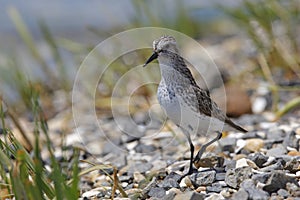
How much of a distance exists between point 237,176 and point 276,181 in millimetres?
188

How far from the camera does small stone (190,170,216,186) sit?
8.07ft

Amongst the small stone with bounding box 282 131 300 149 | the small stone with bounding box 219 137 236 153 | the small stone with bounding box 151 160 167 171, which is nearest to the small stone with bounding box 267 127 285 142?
the small stone with bounding box 282 131 300 149

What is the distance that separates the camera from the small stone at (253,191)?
2148 mm

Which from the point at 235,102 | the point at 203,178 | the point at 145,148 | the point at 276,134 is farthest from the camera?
the point at 235,102

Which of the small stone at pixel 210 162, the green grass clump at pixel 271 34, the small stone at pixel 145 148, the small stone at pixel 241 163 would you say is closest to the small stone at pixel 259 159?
the small stone at pixel 241 163

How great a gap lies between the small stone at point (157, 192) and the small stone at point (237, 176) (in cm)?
26

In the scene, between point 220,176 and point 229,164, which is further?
point 229,164

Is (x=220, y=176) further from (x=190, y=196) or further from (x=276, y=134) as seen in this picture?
(x=276, y=134)

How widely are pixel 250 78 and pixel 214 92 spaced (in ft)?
1.22

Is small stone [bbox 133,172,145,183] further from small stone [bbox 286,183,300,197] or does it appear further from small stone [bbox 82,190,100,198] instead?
small stone [bbox 286,183,300,197]

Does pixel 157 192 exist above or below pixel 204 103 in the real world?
below

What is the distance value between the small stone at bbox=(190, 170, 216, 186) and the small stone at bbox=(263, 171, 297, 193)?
0.97ft

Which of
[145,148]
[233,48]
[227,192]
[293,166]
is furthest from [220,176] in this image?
[233,48]

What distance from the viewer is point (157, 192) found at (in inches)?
94.7
